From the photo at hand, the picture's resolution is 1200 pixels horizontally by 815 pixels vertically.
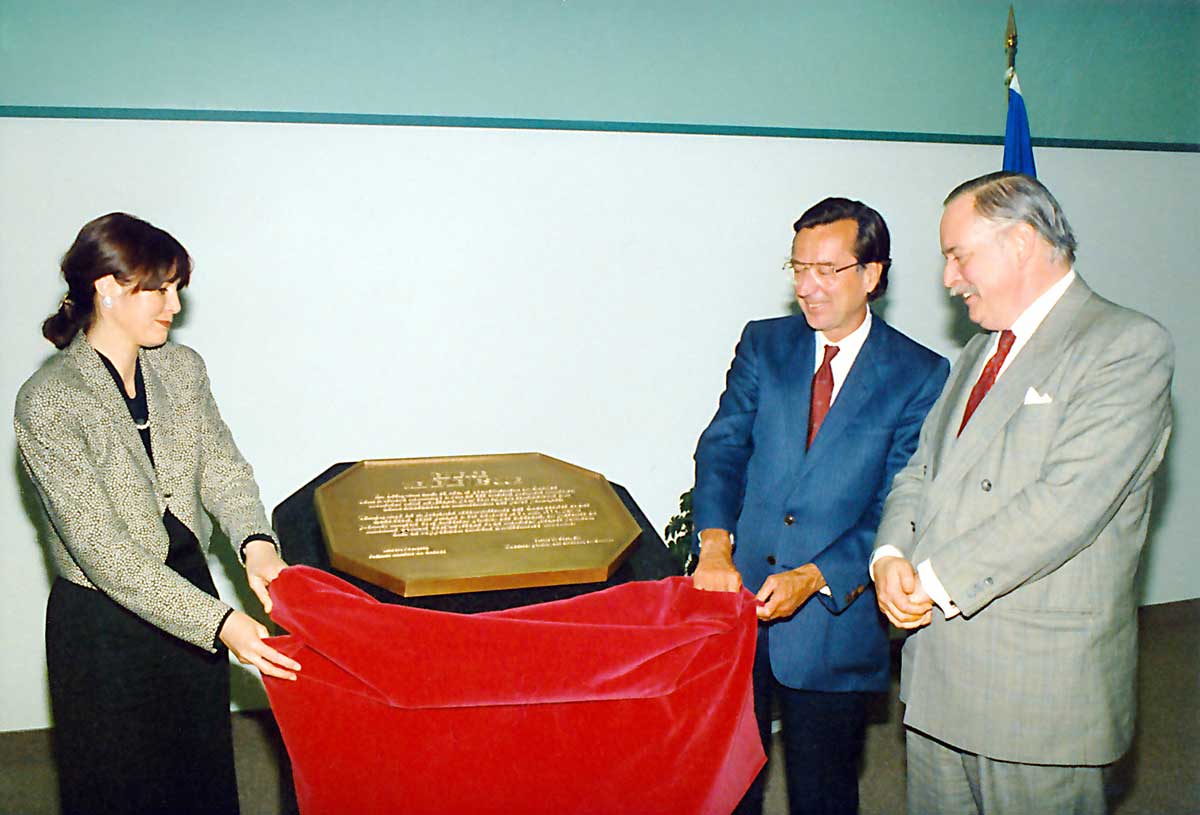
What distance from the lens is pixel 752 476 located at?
2.68m

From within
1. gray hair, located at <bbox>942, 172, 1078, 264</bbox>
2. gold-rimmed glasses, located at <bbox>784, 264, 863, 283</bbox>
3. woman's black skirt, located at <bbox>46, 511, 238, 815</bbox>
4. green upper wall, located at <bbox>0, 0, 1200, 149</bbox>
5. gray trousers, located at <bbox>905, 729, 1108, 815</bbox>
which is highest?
green upper wall, located at <bbox>0, 0, 1200, 149</bbox>

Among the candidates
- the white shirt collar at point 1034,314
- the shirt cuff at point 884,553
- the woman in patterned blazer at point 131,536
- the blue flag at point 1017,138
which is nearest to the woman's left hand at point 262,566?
the woman in patterned blazer at point 131,536

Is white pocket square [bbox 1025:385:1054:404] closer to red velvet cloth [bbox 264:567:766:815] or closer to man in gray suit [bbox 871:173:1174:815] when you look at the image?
man in gray suit [bbox 871:173:1174:815]

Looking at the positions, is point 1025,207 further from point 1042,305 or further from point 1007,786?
point 1007,786

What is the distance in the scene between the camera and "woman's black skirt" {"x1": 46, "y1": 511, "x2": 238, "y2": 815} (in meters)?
2.30

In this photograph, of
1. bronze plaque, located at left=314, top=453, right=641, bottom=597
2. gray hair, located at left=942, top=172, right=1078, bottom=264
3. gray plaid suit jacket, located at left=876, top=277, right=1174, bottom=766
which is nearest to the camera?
gray plaid suit jacket, located at left=876, top=277, right=1174, bottom=766

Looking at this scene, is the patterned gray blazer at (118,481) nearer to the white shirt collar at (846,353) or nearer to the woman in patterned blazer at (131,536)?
the woman in patterned blazer at (131,536)

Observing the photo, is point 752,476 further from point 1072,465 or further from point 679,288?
point 679,288

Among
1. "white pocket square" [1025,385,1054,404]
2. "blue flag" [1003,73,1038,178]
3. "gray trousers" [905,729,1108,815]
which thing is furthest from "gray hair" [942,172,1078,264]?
→ "blue flag" [1003,73,1038,178]

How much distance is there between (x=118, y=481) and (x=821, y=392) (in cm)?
169

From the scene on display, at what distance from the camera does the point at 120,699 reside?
231 cm

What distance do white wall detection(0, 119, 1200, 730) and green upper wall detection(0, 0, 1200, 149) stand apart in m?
0.11

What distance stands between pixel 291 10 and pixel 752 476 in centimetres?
229

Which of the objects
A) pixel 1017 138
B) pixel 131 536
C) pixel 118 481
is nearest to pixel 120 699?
pixel 131 536
